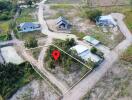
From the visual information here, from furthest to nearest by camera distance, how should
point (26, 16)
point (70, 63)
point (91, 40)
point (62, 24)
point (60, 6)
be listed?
point (60, 6)
point (26, 16)
point (62, 24)
point (91, 40)
point (70, 63)

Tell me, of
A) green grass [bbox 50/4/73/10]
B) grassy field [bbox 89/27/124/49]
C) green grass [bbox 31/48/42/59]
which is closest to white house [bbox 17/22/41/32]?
green grass [bbox 31/48/42/59]

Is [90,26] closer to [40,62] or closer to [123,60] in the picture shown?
[123,60]

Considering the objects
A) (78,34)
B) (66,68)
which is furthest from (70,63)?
(78,34)

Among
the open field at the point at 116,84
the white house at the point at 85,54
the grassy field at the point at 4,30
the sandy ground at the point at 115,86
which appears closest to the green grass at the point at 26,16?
the grassy field at the point at 4,30

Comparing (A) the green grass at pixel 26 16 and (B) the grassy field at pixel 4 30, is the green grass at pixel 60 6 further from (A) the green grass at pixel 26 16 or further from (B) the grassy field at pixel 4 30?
(B) the grassy field at pixel 4 30

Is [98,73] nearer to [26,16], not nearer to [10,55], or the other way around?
[10,55]

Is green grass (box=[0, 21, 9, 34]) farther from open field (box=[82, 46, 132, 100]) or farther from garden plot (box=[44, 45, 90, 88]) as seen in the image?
open field (box=[82, 46, 132, 100])

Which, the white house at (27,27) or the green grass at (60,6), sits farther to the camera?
the green grass at (60,6)
